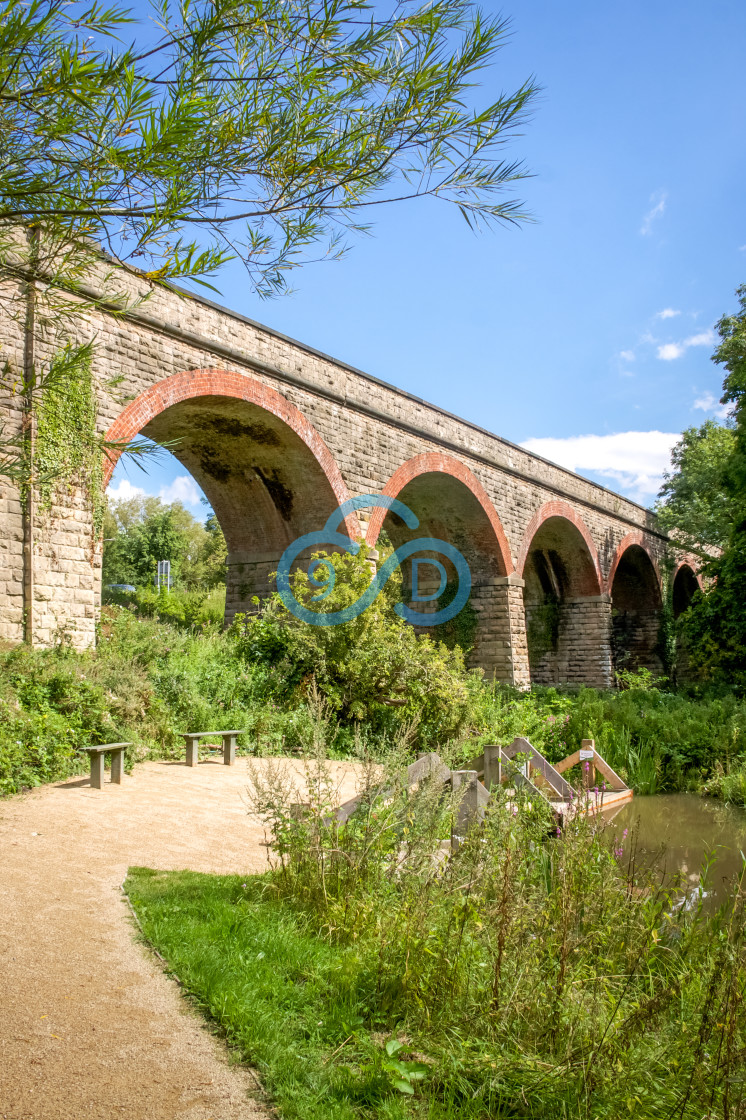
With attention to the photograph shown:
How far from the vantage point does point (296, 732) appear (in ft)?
31.7

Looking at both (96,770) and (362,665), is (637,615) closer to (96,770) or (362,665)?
(362,665)

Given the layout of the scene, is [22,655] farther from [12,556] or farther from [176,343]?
[176,343]

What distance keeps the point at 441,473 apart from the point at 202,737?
7.94 m

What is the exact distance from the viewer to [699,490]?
2514 centimetres

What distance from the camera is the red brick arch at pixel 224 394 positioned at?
978cm

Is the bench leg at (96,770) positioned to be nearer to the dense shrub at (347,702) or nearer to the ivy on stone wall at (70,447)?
the dense shrub at (347,702)

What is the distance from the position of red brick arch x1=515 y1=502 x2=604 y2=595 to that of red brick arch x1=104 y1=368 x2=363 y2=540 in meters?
A: 5.88

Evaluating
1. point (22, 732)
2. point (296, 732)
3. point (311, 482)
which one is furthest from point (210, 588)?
point (22, 732)

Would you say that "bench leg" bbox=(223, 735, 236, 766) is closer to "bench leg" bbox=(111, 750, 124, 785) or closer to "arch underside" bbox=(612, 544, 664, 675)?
"bench leg" bbox=(111, 750, 124, 785)

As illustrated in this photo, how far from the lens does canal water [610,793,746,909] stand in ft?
19.8

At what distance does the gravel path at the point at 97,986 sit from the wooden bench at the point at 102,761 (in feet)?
2.85

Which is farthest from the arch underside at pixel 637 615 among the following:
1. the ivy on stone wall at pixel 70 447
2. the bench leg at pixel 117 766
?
the bench leg at pixel 117 766

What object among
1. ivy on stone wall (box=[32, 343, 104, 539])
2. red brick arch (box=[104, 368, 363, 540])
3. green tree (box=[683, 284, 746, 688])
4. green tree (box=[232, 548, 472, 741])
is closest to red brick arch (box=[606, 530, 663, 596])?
green tree (box=[683, 284, 746, 688])

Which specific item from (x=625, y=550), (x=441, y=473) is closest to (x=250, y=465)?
(x=441, y=473)
